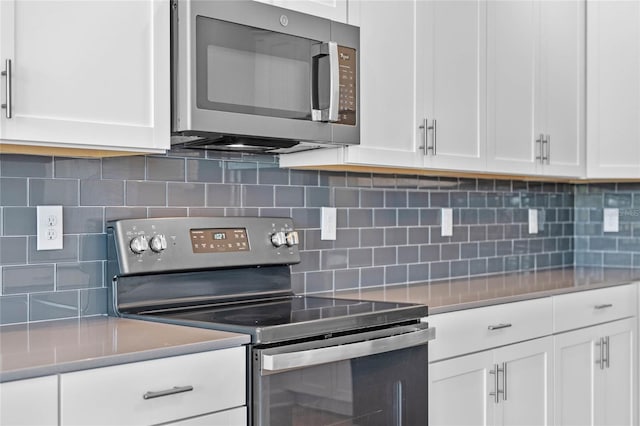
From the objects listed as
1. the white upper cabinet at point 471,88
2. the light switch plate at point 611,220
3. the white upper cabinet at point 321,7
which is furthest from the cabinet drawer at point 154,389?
the light switch plate at point 611,220

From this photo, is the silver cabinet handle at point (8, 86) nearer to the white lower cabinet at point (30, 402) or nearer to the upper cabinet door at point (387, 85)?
the white lower cabinet at point (30, 402)

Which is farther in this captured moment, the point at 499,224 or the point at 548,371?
the point at 499,224

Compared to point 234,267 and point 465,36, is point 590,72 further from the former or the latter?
point 234,267

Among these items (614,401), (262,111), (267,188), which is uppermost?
(262,111)

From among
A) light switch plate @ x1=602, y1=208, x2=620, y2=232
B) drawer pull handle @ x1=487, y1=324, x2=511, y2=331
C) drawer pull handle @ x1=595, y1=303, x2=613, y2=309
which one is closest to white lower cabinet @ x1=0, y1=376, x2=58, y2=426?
drawer pull handle @ x1=487, y1=324, x2=511, y2=331

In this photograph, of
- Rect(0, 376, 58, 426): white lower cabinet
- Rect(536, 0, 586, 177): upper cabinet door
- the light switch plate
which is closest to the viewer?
Rect(0, 376, 58, 426): white lower cabinet

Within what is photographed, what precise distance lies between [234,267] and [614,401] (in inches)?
76.5

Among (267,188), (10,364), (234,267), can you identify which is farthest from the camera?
(267,188)

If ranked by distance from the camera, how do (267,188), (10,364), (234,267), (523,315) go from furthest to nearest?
(523,315) → (267,188) → (234,267) → (10,364)

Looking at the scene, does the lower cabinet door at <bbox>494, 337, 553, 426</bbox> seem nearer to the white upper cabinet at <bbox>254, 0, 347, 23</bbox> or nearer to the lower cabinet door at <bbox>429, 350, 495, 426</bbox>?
the lower cabinet door at <bbox>429, 350, 495, 426</bbox>

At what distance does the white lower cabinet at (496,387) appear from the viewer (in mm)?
2650

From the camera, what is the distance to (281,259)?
268 cm

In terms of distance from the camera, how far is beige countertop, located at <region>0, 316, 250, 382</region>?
162 cm

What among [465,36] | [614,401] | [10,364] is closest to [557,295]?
[614,401]
